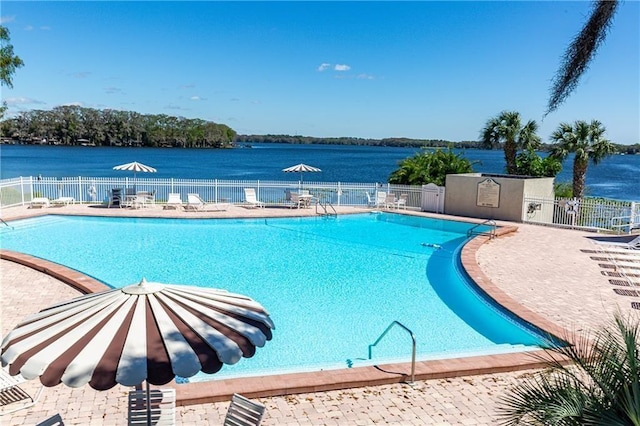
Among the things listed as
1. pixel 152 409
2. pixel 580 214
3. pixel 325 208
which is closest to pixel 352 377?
pixel 152 409

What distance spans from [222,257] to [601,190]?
6090 cm

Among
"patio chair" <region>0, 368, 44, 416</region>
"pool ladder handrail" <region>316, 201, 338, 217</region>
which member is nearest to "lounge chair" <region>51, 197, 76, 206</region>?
"pool ladder handrail" <region>316, 201, 338, 217</region>

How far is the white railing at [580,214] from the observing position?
16.9 metres

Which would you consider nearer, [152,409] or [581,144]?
[152,409]

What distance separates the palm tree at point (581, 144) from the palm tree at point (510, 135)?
2.73 metres

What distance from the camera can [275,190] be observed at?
74.1ft

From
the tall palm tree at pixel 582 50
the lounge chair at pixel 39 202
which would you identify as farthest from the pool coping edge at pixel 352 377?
the lounge chair at pixel 39 202

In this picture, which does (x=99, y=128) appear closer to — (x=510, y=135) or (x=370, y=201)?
(x=510, y=135)

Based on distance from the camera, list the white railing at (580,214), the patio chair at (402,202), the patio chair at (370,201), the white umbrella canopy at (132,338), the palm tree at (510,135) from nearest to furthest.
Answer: the white umbrella canopy at (132,338), the white railing at (580,214), the patio chair at (402,202), the patio chair at (370,201), the palm tree at (510,135)

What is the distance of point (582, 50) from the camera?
4457 millimetres

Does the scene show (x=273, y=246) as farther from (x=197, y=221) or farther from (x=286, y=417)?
(x=286, y=417)

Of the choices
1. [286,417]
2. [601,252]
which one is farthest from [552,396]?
[601,252]

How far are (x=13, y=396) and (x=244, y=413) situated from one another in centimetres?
268

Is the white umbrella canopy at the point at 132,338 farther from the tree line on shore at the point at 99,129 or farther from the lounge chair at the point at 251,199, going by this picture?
the tree line on shore at the point at 99,129
